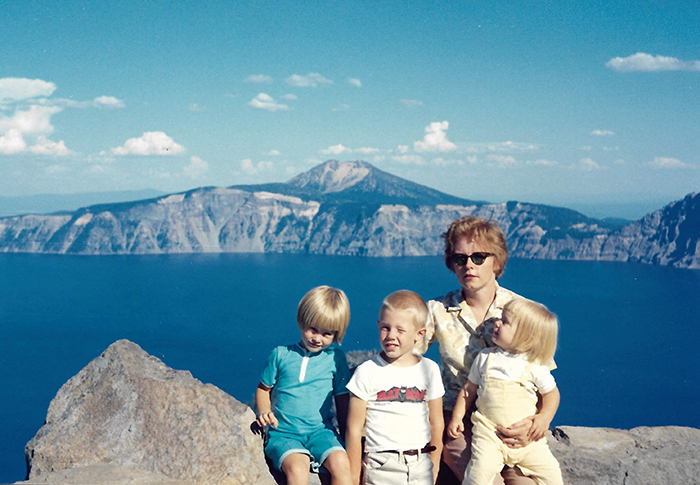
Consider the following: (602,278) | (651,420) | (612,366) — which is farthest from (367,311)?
(602,278)

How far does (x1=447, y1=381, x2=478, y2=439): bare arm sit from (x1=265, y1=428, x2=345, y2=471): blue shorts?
93 cm

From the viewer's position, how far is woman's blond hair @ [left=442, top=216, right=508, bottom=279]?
5129 millimetres

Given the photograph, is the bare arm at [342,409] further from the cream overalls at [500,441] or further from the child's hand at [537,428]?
the child's hand at [537,428]

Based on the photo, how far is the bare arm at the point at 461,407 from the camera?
15.8ft

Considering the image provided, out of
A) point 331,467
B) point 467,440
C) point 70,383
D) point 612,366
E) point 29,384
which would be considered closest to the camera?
point 331,467

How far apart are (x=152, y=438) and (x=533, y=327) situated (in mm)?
3253

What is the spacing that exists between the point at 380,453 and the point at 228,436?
4.17 feet

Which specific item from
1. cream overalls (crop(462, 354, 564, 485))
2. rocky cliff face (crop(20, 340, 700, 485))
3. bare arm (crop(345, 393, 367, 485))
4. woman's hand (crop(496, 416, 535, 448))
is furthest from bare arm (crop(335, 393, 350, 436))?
woman's hand (crop(496, 416, 535, 448))

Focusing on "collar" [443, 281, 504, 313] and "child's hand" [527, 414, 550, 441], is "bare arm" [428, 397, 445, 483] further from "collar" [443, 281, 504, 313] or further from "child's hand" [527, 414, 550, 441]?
"collar" [443, 281, 504, 313]

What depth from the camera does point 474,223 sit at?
519cm

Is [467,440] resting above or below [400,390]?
below

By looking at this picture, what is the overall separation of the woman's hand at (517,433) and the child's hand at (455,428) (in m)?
0.34

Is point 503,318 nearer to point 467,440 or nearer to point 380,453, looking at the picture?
point 467,440

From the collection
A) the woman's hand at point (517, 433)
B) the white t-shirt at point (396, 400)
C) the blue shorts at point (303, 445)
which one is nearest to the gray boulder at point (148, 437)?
the blue shorts at point (303, 445)
